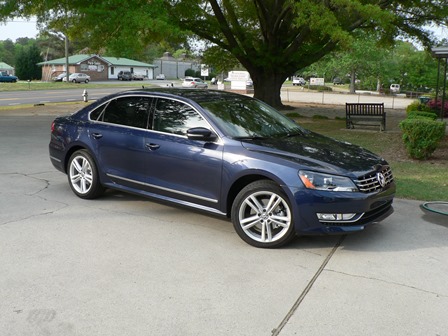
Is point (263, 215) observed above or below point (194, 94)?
below

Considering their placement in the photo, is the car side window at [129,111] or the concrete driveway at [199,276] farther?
the car side window at [129,111]

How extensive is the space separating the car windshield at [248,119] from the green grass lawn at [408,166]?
2.35 metres

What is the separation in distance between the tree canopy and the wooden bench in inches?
89.6

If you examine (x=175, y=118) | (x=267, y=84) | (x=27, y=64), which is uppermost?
(x=27, y=64)

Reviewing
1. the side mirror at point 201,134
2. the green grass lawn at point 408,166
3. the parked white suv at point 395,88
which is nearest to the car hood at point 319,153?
the side mirror at point 201,134

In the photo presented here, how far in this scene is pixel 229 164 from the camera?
5125mm

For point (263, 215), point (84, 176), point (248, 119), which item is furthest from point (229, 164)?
point (84, 176)

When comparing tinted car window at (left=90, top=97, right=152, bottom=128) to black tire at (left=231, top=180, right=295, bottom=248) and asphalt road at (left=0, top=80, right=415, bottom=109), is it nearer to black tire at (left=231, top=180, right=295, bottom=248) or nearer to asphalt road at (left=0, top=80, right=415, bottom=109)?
black tire at (left=231, top=180, right=295, bottom=248)

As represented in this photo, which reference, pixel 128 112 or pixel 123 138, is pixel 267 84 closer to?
pixel 128 112

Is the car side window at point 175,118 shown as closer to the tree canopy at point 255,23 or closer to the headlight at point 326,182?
the headlight at point 326,182

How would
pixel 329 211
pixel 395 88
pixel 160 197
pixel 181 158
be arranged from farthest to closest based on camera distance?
pixel 395 88 < pixel 160 197 < pixel 181 158 < pixel 329 211

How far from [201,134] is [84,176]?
7.32 feet

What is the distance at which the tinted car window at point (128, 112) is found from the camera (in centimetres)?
611

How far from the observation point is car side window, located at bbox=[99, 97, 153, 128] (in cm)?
610
